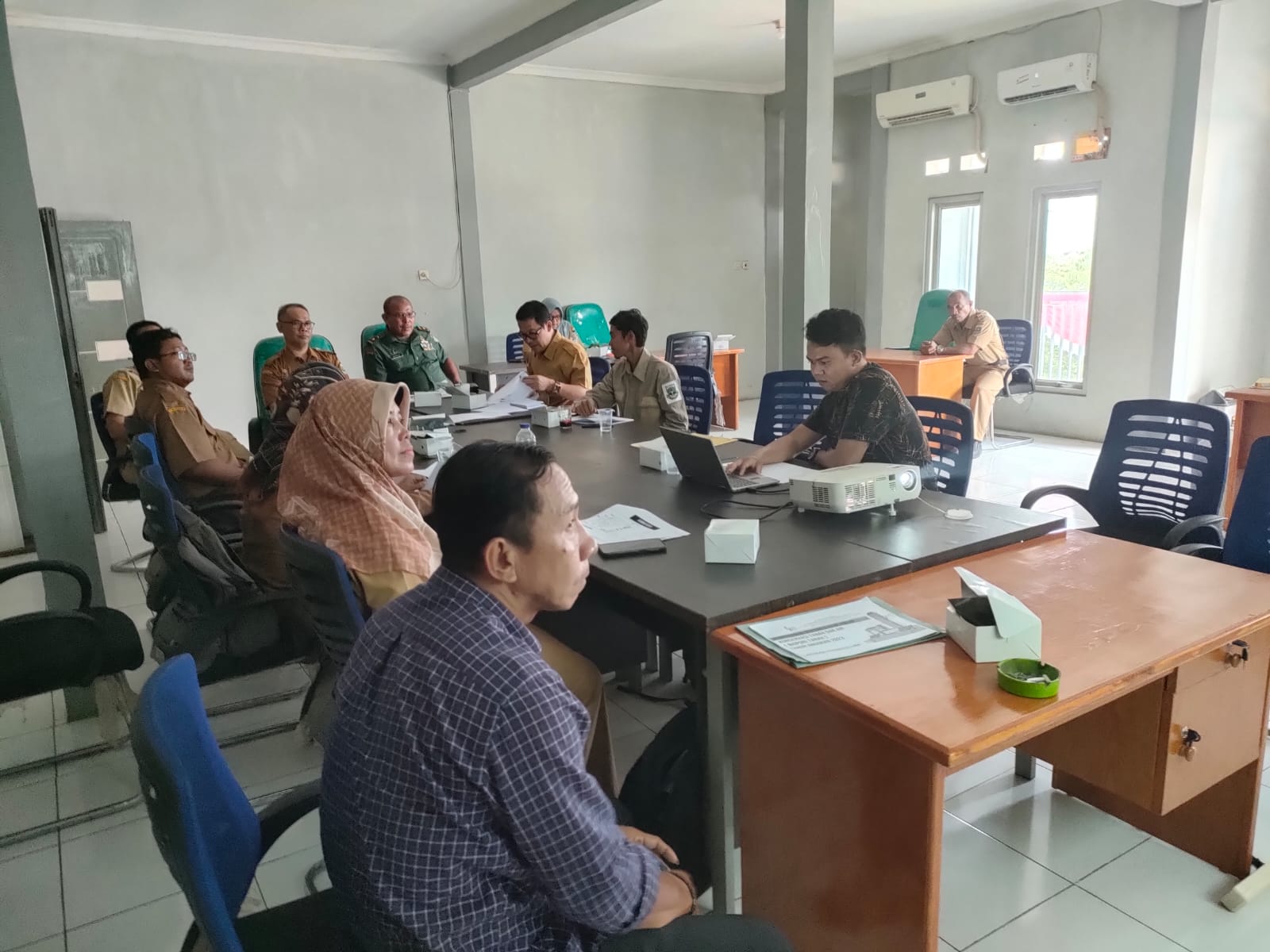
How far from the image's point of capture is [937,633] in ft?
5.23

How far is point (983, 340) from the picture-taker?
6.33 meters

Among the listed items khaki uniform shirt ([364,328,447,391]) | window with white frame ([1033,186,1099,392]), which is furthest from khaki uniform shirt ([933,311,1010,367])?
khaki uniform shirt ([364,328,447,391])

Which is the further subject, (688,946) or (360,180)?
(360,180)

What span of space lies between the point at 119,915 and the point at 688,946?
1609mm

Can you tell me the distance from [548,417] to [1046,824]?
8.30 ft

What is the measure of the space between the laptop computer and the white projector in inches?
11.3

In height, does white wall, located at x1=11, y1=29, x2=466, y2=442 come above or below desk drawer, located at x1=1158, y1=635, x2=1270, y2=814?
above

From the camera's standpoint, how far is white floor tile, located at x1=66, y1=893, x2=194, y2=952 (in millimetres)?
1943

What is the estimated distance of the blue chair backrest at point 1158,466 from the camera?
2.69 m

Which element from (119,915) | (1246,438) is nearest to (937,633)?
(119,915)

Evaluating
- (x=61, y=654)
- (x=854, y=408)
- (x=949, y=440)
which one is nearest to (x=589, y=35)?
(x=949, y=440)

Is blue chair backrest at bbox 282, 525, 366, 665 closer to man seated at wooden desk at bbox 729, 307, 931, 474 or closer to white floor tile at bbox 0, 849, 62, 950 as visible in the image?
white floor tile at bbox 0, 849, 62, 950

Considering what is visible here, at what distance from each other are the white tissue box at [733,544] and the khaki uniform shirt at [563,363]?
2.96 m

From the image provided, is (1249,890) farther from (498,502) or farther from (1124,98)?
(1124,98)
